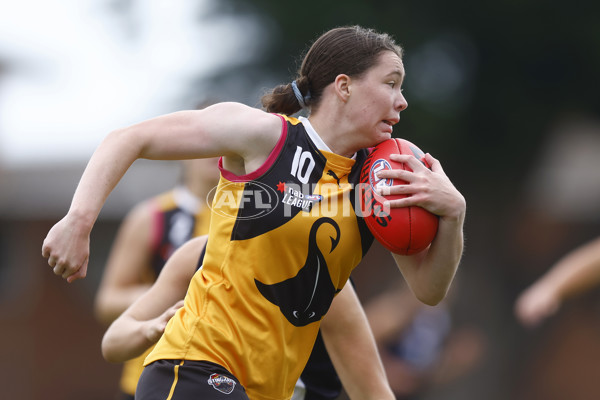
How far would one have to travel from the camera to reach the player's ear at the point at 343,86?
328cm

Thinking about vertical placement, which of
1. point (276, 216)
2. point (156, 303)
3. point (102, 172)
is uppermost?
point (102, 172)

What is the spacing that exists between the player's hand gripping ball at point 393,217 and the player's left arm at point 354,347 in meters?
0.49

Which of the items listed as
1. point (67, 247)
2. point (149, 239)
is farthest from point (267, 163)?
point (149, 239)

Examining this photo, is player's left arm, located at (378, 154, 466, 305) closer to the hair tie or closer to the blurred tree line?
the hair tie

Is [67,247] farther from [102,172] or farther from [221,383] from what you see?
[221,383]

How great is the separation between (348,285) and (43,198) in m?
13.4

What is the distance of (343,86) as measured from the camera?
330 centimetres

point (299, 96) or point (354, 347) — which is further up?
point (299, 96)

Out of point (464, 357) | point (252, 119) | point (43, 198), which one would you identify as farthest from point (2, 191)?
point (252, 119)

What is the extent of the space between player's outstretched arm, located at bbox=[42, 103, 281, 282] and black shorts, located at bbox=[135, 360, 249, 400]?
0.49 m

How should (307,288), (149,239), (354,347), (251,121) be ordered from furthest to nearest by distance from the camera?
(149,239)
(354,347)
(307,288)
(251,121)

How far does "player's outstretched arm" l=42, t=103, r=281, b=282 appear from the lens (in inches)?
112

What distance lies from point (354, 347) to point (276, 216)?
0.82 meters

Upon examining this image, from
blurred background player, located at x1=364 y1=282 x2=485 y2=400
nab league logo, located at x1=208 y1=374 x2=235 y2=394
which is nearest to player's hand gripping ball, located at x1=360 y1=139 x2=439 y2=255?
nab league logo, located at x1=208 y1=374 x2=235 y2=394
